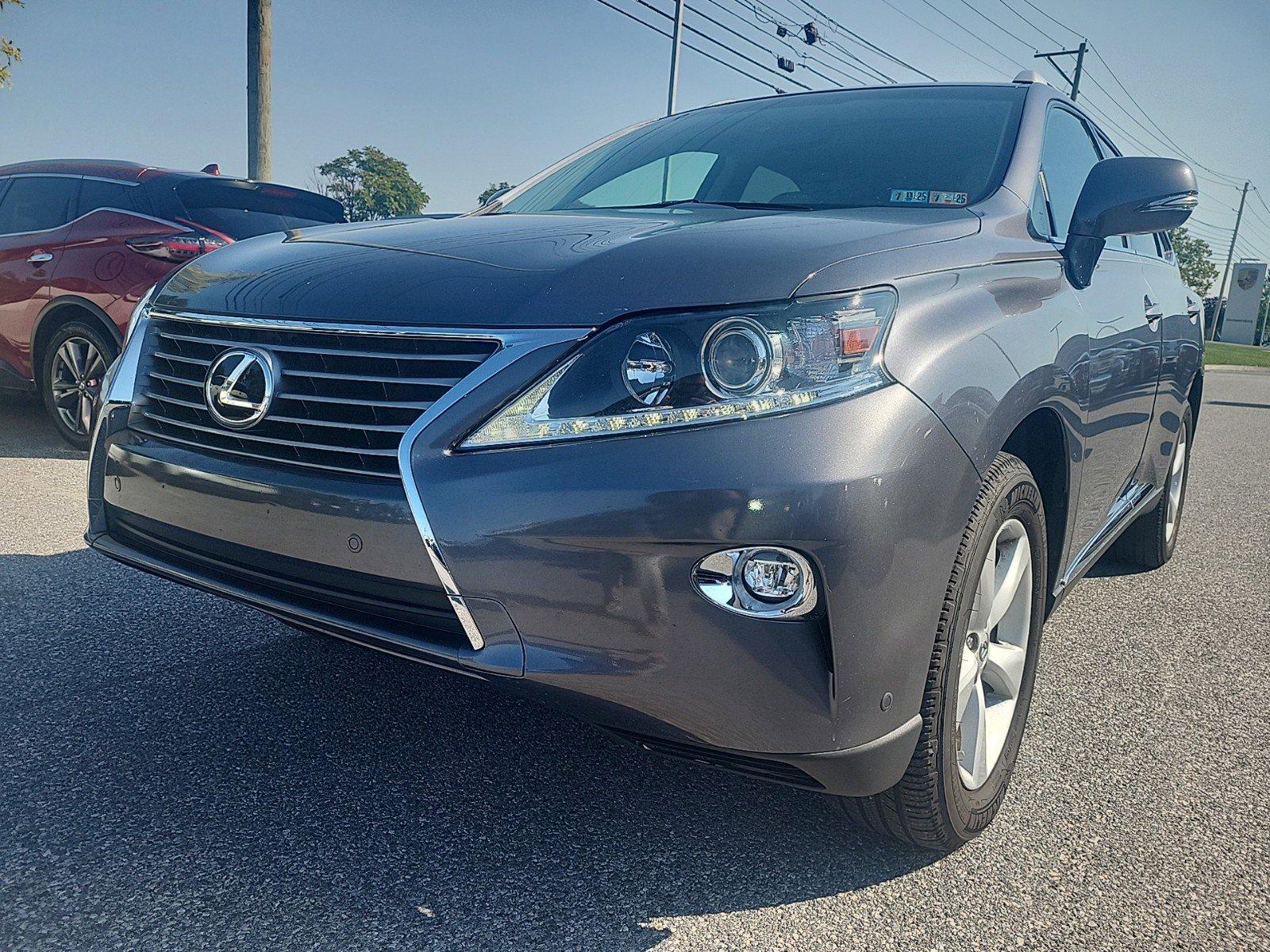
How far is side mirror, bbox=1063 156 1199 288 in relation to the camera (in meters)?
2.73

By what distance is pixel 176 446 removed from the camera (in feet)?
7.34

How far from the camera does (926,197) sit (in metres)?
2.65

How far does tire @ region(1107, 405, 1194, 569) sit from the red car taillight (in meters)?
4.91

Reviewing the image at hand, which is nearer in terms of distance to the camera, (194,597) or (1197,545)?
(194,597)

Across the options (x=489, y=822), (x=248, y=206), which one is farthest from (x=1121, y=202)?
(x=248, y=206)

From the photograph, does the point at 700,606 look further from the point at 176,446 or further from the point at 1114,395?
the point at 1114,395

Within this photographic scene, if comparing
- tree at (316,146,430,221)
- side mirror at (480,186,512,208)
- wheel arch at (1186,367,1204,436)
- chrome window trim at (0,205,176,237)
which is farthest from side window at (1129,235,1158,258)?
tree at (316,146,430,221)

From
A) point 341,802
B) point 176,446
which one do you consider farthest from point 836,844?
point 176,446

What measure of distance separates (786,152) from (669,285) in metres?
1.44

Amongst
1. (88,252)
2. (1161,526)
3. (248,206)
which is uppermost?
(248,206)

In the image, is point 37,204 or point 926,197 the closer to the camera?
point 926,197

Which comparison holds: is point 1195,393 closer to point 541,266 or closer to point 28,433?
point 541,266

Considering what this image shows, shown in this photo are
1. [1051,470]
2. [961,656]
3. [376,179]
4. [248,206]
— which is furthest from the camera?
[376,179]

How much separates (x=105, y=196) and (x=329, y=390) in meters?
5.26
